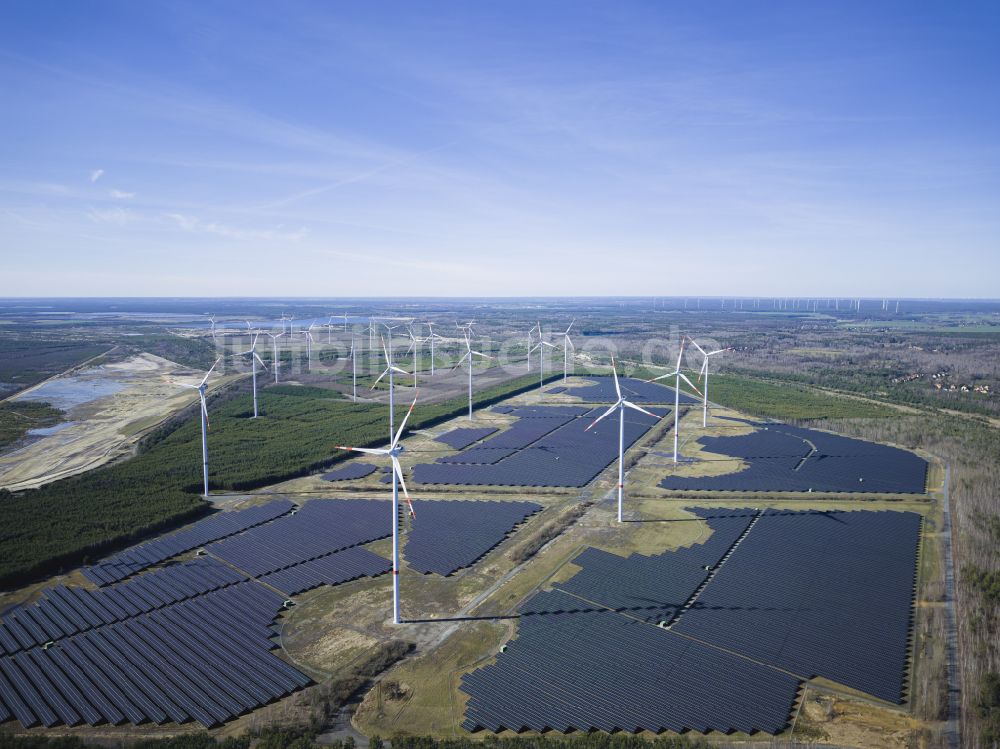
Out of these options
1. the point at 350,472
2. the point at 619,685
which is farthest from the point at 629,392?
the point at 619,685

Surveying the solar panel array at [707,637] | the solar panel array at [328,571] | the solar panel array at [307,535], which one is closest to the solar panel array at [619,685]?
the solar panel array at [707,637]

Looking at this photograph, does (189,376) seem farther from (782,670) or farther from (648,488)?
(782,670)

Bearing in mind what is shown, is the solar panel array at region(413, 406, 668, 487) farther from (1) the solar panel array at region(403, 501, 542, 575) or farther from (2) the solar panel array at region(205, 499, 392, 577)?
(2) the solar panel array at region(205, 499, 392, 577)

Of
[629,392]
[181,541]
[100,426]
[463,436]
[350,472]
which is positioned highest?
[629,392]

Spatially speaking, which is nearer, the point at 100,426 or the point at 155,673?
the point at 155,673

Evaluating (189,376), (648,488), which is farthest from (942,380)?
Result: (189,376)

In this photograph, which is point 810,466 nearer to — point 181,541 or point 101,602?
point 181,541

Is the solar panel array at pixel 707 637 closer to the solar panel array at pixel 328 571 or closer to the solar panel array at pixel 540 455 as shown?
the solar panel array at pixel 328 571
